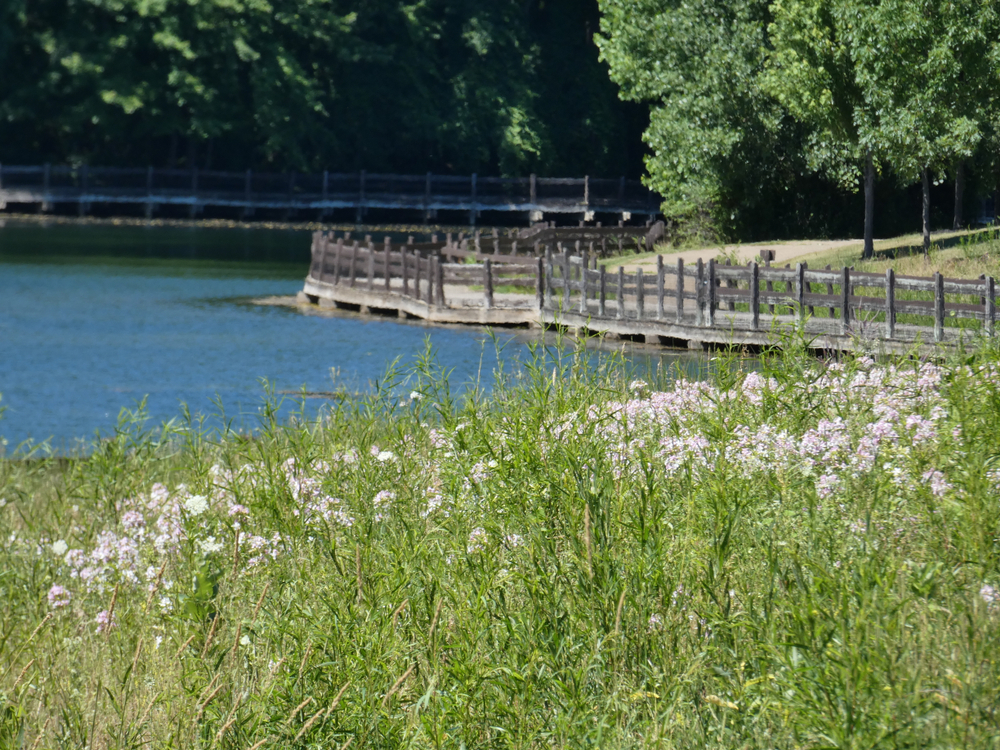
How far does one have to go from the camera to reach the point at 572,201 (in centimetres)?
6862

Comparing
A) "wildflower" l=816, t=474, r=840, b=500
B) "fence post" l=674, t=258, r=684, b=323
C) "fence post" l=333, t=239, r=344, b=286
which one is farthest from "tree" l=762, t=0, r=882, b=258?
"wildflower" l=816, t=474, r=840, b=500

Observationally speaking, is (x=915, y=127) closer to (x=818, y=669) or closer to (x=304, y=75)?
(x=818, y=669)

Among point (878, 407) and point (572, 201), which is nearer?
point (878, 407)

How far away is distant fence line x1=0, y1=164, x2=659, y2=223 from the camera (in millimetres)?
68125

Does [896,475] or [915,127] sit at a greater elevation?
[915,127]

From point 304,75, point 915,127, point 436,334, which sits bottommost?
point 436,334

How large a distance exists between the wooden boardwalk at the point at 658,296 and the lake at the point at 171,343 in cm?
117

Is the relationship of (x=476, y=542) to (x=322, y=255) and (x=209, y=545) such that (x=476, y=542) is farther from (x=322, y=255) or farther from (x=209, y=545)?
(x=322, y=255)

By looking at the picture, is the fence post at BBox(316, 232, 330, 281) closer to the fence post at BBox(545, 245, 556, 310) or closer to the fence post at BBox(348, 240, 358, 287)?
the fence post at BBox(348, 240, 358, 287)

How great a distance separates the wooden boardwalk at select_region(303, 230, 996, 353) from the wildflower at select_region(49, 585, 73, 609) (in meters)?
9.51

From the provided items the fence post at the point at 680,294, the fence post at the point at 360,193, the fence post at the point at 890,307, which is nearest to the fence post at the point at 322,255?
the fence post at the point at 680,294

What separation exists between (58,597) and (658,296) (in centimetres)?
2079

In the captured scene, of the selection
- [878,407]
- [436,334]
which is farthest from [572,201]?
[878,407]

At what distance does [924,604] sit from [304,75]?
219 ft
